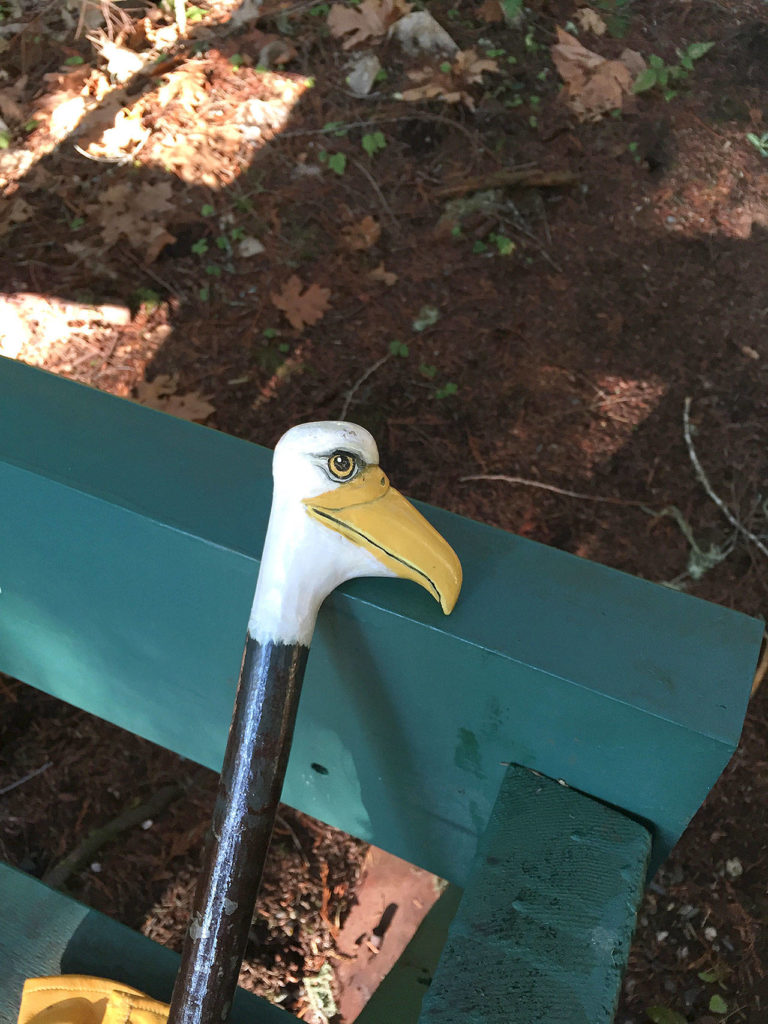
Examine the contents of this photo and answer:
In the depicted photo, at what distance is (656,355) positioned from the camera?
2.98 m

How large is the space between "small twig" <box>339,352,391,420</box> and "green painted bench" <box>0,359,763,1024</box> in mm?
1716

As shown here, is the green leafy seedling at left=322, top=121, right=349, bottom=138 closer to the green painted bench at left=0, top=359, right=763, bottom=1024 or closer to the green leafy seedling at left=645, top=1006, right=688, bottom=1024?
the green painted bench at left=0, top=359, right=763, bottom=1024

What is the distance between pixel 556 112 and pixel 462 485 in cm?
210

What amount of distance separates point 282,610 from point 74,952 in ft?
2.72

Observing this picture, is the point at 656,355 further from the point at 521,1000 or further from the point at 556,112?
the point at 521,1000

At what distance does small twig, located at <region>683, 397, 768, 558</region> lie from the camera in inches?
104

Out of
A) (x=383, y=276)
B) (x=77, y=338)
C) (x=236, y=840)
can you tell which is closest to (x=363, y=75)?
(x=383, y=276)

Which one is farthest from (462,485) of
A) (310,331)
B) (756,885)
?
(756,885)

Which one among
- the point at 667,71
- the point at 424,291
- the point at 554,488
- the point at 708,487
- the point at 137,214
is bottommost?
the point at 708,487

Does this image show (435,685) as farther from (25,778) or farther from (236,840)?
(25,778)

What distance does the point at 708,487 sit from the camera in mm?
2711

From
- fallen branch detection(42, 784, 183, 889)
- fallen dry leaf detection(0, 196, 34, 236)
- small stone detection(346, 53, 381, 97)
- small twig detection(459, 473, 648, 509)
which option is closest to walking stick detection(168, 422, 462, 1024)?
fallen branch detection(42, 784, 183, 889)

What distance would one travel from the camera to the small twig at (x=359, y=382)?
9.45ft

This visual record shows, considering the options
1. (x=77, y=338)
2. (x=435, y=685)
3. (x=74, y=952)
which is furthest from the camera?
(x=77, y=338)
